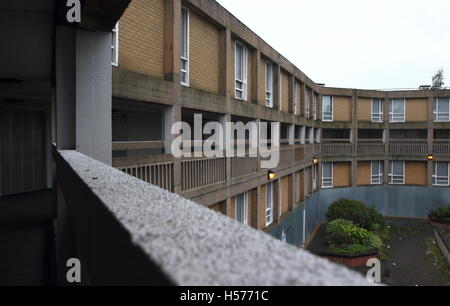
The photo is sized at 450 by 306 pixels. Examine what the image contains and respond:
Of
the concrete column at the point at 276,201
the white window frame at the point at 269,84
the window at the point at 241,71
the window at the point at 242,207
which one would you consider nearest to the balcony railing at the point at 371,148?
the concrete column at the point at 276,201

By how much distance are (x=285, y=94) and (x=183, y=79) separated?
488 inches

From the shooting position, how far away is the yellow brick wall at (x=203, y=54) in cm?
→ 1180

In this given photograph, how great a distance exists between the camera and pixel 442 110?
32062 mm

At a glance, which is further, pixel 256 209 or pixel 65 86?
pixel 256 209

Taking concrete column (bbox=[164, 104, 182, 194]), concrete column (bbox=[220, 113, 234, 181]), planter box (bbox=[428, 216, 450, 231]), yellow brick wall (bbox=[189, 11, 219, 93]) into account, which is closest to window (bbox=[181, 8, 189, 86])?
yellow brick wall (bbox=[189, 11, 219, 93])

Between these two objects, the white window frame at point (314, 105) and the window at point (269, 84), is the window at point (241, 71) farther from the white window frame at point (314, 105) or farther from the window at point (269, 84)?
the white window frame at point (314, 105)

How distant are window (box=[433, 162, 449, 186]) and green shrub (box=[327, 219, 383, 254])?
1473cm

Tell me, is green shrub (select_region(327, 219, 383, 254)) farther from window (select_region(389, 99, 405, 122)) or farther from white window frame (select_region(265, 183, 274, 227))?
window (select_region(389, 99, 405, 122))

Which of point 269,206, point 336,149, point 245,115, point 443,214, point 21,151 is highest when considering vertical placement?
point 245,115

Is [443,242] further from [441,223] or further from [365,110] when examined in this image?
[365,110]

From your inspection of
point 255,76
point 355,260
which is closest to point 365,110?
point 355,260

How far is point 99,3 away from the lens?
466 centimetres

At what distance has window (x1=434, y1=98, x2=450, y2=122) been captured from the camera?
31.9 m

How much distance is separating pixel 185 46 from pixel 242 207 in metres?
7.44
